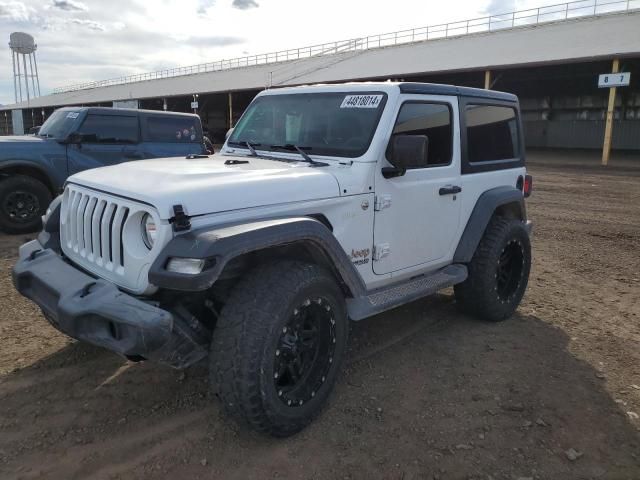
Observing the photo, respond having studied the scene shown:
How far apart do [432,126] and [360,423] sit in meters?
2.22

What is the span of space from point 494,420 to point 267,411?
1.40 m

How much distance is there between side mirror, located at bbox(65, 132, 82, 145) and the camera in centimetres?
795

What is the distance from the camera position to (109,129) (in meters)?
8.52

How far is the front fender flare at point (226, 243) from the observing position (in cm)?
237

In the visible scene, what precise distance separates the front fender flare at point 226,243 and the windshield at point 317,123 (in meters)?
0.82

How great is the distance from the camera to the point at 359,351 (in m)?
3.98

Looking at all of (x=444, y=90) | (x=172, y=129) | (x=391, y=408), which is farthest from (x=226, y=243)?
(x=172, y=129)

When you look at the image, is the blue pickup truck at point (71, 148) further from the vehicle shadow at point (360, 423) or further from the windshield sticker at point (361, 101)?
the windshield sticker at point (361, 101)

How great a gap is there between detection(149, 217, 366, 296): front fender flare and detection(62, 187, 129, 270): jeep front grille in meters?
0.46

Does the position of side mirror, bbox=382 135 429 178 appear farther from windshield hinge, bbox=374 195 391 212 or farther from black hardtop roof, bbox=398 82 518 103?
black hardtop roof, bbox=398 82 518 103

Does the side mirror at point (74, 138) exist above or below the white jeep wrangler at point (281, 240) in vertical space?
above

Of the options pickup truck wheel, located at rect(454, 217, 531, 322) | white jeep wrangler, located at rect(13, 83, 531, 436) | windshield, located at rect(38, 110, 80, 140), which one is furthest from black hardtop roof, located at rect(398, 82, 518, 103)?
windshield, located at rect(38, 110, 80, 140)

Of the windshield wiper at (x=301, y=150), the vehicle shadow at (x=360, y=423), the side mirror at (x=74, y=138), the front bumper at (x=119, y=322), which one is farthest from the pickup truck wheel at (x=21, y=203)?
the front bumper at (x=119, y=322)

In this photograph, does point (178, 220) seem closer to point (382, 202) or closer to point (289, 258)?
point (289, 258)
